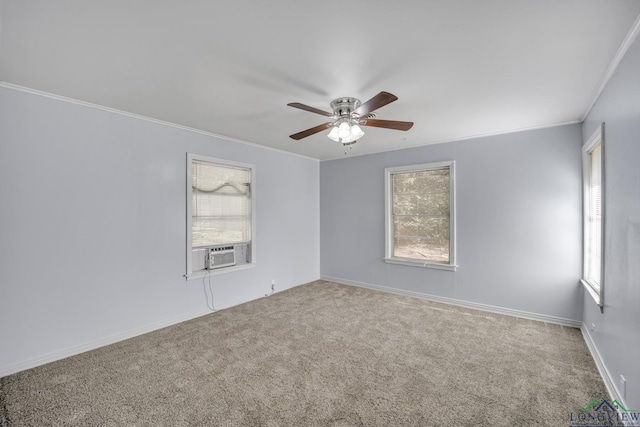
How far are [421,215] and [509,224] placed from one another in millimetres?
1202

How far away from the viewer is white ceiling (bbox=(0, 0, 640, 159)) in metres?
1.57

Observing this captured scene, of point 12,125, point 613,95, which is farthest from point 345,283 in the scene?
point 12,125

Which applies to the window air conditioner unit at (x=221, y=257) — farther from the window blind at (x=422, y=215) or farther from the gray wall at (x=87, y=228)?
the window blind at (x=422, y=215)

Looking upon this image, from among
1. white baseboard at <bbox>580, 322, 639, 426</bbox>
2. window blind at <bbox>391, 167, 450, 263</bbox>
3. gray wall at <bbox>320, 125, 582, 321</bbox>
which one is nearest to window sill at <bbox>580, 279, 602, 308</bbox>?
gray wall at <bbox>320, 125, 582, 321</bbox>

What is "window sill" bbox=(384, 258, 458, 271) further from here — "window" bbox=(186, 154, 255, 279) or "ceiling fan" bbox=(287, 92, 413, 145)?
"ceiling fan" bbox=(287, 92, 413, 145)

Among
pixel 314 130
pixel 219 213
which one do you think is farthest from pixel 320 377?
pixel 219 213

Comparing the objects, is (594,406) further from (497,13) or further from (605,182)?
(497,13)

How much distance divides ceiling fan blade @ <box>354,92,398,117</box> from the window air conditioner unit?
2769 mm

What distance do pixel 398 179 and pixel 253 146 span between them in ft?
8.13

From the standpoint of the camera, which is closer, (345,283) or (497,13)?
(497,13)

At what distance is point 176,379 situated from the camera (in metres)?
2.38

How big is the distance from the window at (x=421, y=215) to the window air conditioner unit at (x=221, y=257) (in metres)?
2.56

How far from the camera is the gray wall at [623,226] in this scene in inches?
67.7

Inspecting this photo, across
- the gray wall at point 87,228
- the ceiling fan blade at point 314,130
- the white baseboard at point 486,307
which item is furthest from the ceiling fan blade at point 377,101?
the white baseboard at point 486,307
